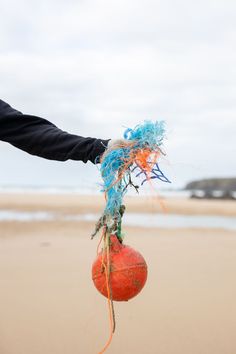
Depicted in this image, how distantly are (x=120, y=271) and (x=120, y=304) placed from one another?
91.1 inches

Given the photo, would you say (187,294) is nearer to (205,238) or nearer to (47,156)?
(47,156)

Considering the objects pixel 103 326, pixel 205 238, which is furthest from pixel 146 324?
pixel 205 238

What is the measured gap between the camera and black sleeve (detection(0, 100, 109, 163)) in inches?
81.3

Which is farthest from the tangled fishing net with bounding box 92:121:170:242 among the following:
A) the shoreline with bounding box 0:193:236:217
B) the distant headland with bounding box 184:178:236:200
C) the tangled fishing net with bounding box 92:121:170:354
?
the distant headland with bounding box 184:178:236:200

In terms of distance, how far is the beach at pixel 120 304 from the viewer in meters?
3.56

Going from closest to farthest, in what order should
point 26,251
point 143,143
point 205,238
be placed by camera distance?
point 143,143 < point 26,251 < point 205,238

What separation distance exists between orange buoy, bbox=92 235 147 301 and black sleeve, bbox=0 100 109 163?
0.40m

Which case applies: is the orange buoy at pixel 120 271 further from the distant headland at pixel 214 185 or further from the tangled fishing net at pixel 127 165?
the distant headland at pixel 214 185

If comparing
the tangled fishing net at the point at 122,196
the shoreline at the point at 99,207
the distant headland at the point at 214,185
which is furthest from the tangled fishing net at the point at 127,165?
the distant headland at the point at 214,185

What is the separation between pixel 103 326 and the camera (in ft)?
12.8

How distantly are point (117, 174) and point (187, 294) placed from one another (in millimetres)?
2978

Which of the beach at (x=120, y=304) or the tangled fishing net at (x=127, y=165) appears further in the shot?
the beach at (x=120, y=304)

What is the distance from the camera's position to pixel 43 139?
7.03ft

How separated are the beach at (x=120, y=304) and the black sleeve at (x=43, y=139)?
0.36 m
